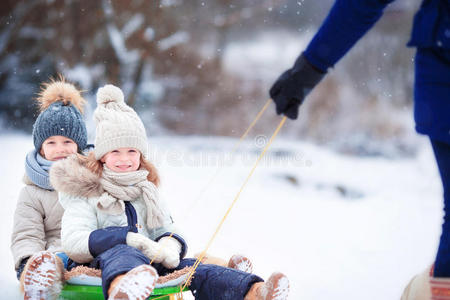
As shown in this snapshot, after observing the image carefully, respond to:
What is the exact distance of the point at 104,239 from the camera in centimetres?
128

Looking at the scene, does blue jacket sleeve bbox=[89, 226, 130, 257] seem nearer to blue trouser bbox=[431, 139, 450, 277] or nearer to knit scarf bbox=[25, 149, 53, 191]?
knit scarf bbox=[25, 149, 53, 191]

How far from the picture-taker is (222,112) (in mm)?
7016

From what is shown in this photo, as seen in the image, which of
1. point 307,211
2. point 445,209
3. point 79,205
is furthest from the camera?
point 307,211

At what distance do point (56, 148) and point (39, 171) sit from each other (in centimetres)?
12

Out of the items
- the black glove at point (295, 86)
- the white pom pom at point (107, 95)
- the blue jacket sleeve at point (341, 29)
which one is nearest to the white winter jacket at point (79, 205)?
the white pom pom at point (107, 95)

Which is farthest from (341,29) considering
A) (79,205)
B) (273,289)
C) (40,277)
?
(40,277)

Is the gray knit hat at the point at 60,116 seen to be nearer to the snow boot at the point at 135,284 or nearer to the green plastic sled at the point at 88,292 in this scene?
the green plastic sled at the point at 88,292

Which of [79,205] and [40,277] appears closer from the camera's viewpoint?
[40,277]

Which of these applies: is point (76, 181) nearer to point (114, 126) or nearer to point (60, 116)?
point (114, 126)

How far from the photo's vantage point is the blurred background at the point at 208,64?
19.6 feet

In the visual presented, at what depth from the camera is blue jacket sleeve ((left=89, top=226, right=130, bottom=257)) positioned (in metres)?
1.28

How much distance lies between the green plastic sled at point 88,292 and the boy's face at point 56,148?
59 cm

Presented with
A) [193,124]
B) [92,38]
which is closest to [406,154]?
[193,124]

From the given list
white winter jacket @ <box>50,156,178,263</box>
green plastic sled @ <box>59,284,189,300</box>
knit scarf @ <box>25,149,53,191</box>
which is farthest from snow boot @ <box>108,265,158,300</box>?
knit scarf @ <box>25,149,53,191</box>
